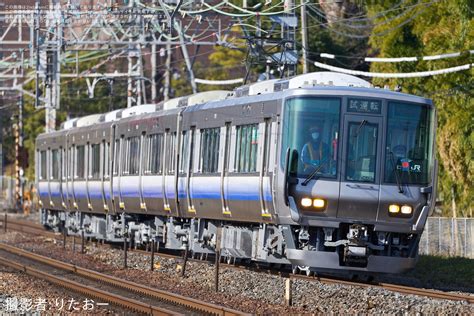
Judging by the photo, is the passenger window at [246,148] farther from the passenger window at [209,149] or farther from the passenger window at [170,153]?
the passenger window at [170,153]

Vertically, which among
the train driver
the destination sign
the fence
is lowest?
the fence

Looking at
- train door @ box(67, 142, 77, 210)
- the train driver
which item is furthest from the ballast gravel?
train door @ box(67, 142, 77, 210)

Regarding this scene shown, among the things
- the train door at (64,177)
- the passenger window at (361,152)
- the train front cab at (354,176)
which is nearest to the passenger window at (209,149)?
the train front cab at (354,176)

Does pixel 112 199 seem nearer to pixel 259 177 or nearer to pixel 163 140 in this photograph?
pixel 163 140

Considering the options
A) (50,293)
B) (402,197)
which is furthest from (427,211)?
(50,293)

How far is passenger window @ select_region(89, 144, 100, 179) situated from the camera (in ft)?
97.1

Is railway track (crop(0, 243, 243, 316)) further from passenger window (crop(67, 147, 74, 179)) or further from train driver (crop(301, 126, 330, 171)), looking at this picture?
passenger window (crop(67, 147, 74, 179))

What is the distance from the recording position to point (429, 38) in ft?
95.8

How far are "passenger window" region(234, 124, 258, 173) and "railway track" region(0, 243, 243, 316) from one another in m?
2.68

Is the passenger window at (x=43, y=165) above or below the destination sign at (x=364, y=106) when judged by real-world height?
below

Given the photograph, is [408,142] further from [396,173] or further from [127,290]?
[127,290]

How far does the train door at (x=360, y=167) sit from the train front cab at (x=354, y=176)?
15mm

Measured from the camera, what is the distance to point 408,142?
57.7ft

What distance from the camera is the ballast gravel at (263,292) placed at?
14.7 m
